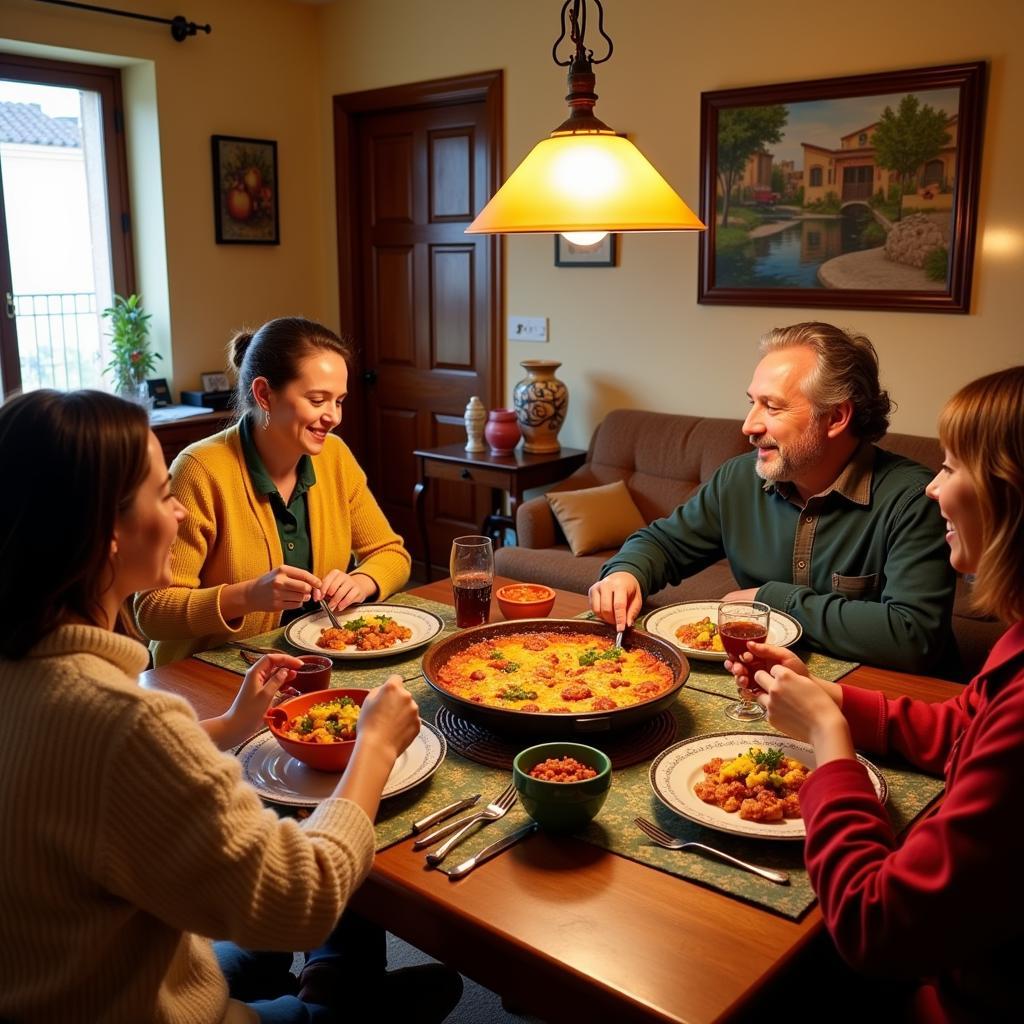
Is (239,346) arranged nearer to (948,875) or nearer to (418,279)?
(948,875)

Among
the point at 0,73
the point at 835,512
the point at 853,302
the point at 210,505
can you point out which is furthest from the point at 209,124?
the point at 835,512

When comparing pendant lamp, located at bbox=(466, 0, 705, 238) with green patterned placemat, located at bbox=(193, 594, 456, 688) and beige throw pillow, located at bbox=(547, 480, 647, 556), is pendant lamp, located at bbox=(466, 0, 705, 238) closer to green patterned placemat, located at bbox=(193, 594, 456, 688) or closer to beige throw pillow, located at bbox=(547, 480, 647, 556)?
green patterned placemat, located at bbox=(193, 594, 456, 688)

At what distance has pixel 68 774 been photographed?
1.01 meters

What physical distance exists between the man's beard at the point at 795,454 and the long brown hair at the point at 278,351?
3.16 ft

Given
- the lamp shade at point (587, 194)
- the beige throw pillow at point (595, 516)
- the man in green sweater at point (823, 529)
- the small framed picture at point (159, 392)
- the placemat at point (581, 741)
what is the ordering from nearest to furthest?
the placemat at point (581, 741)
the lamp shade at point (587, 194)
the man in green sweater at point (823, 529)
the beige throw pillow at point (595, 516)
the small framed picture at point (159, 392)

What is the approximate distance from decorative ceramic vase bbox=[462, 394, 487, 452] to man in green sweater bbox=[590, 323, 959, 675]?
229 centimetres

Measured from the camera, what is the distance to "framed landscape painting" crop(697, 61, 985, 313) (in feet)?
11.7

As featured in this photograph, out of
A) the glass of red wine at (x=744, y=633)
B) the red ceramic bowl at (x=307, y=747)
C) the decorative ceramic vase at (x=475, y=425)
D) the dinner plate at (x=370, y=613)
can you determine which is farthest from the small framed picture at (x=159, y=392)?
the glass of red wine at (x=744, y=633)

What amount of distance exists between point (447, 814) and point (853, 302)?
3078 mm

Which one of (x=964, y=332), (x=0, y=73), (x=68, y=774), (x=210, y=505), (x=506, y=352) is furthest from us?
(x=506, y=352)

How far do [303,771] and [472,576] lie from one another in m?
0.62

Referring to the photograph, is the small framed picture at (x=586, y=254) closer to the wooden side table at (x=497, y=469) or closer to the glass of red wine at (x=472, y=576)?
the wooden side table at (x=497, y=469)

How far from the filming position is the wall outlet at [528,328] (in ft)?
15.9

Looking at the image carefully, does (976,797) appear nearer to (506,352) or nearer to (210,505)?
(210,505)
